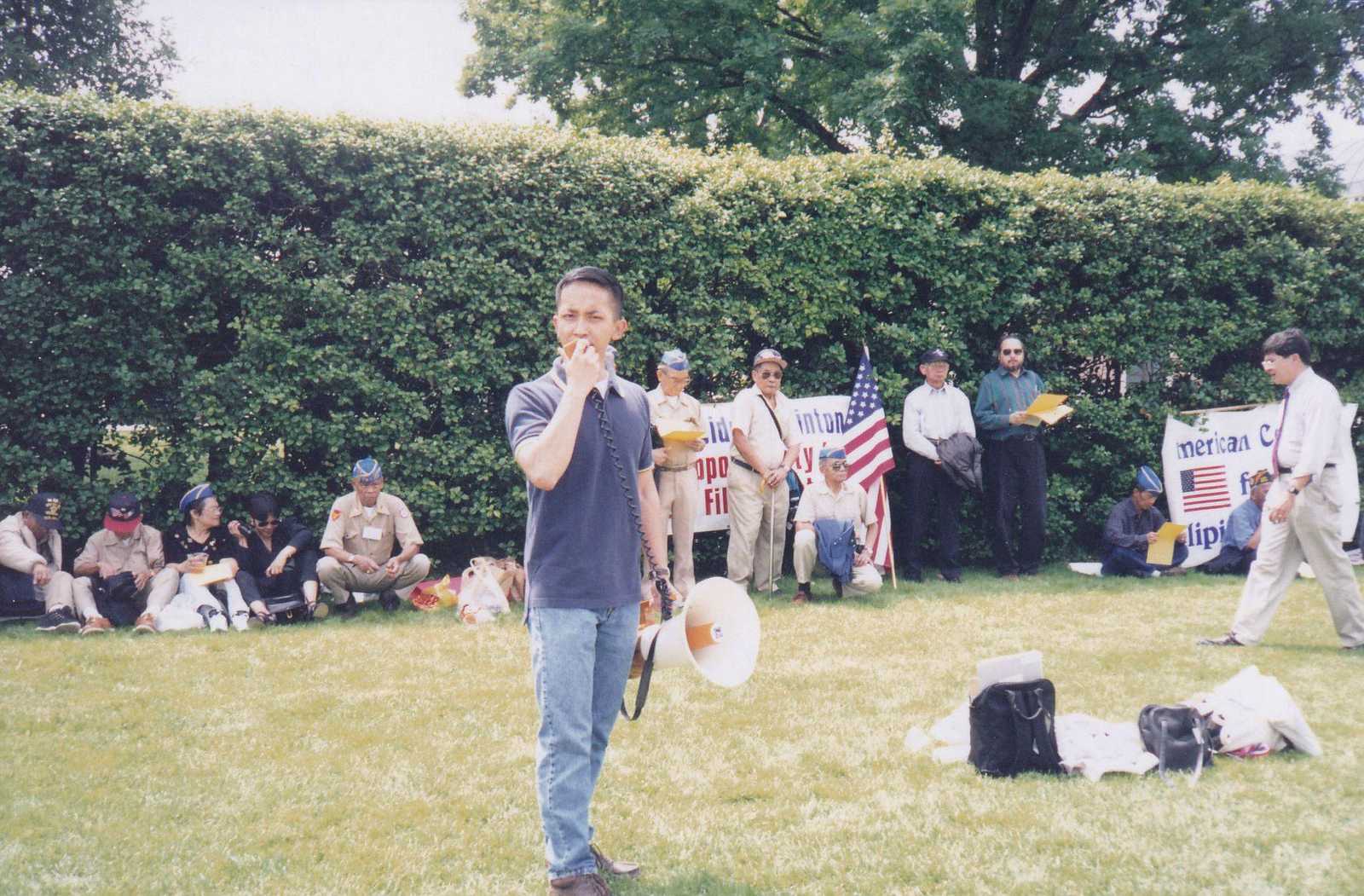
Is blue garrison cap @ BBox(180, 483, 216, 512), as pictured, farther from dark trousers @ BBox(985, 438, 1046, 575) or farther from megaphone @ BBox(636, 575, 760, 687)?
dark trousers @ BBox(985, 438, 1046, 575)

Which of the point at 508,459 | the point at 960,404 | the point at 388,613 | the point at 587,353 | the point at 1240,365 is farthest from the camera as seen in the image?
the point at 1240,365

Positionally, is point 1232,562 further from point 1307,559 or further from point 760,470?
point 760,470

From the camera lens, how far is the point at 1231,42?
17312 millimetres

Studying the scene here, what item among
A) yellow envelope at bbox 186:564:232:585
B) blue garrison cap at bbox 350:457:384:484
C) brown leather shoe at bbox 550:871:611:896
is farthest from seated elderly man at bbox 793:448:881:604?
brown leather shoe at bbox 550:871:611:896

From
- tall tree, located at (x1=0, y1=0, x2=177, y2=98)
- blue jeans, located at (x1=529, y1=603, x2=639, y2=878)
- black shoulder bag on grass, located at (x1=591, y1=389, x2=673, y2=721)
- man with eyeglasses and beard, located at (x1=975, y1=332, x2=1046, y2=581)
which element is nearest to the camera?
blue jeans, located at (x1=529, y1=603, x2=639, y2=878)

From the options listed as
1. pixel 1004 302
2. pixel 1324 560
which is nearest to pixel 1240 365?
pixel 1004 302

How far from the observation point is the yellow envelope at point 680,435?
27.3 feet

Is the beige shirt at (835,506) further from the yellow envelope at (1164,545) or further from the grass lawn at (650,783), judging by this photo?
the yellow envelope at (1164,545)

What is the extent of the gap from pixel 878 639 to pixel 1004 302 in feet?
16.0

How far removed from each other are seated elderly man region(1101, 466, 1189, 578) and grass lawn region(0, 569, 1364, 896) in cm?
286

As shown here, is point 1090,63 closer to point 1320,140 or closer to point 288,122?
point 1320,140

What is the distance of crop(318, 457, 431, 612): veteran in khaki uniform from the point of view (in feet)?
26.7

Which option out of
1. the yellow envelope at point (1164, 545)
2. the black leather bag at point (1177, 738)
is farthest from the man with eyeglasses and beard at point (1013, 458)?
the black leather bag at point (1177, 738)

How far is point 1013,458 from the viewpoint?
9.98m
